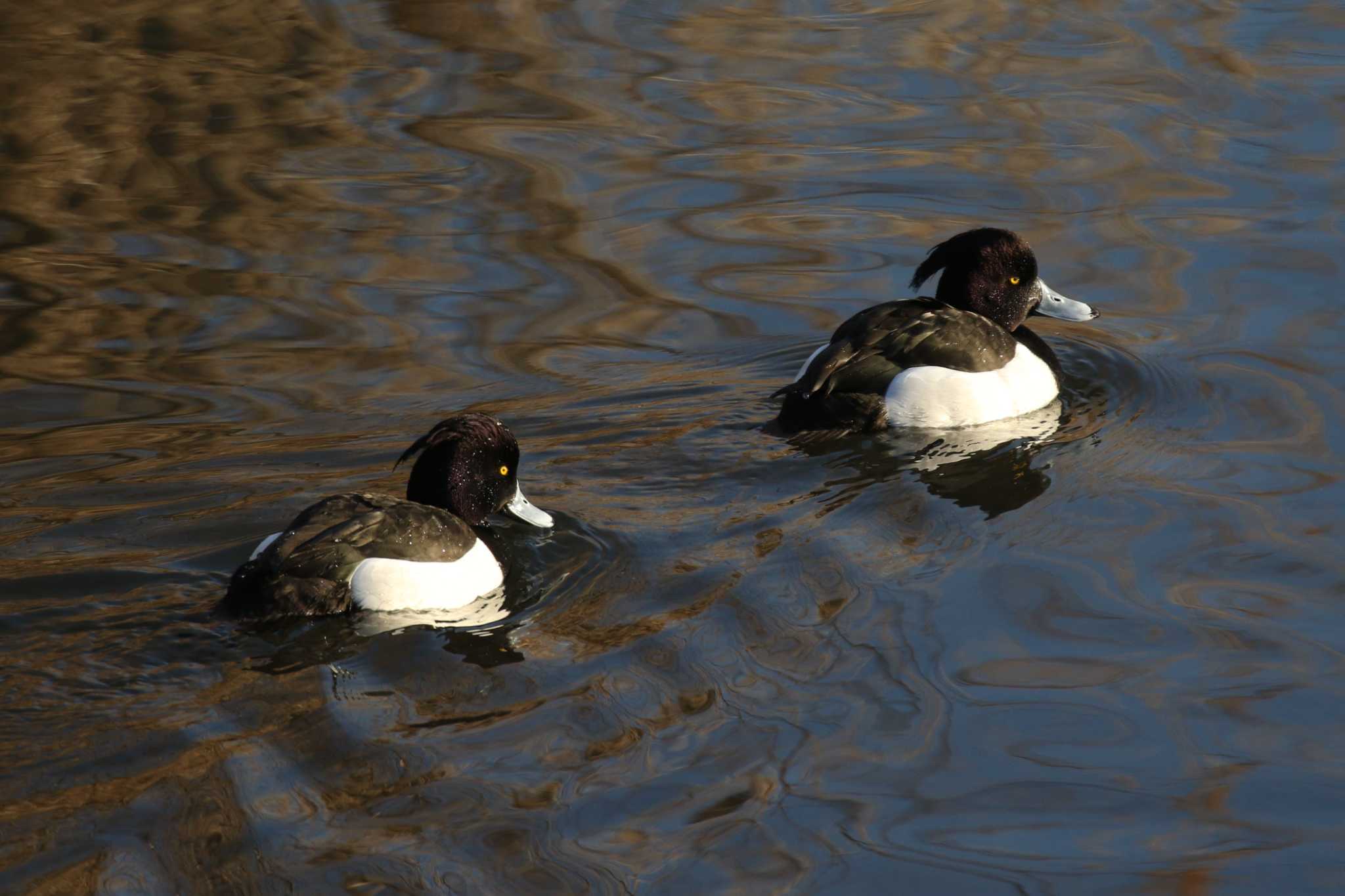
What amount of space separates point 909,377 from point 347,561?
3.06 m

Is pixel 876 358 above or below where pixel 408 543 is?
above

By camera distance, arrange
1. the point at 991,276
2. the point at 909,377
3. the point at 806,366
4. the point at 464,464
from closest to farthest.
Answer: the point at 464,464, the point at 909,377, the point at 806,366, the point at 991,276

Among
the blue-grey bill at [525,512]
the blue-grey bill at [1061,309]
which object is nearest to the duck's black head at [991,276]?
the blue-grey bill at [1061,309]

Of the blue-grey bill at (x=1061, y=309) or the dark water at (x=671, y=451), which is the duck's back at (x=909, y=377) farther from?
the blue-grey bill at (x=1061, y=309)

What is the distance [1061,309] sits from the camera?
915cm

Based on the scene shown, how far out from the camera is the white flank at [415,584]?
6496 mm

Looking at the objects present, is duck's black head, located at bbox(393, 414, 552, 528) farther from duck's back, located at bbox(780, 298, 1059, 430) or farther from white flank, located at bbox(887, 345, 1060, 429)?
white flank, located at bbox(887, 345, 1060, 429)

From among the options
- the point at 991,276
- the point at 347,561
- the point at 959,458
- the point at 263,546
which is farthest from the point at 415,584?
the point at 991,276

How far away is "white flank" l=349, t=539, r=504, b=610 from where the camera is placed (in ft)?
21.3

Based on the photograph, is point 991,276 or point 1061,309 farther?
point 1061,309

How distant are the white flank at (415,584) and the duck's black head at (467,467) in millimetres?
350

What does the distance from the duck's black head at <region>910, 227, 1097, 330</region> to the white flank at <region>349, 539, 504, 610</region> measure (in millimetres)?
3250

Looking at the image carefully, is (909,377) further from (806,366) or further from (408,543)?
(408,543)

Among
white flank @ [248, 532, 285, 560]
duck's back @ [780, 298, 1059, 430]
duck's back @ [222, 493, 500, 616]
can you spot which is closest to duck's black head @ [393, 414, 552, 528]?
duck's back @ [222, 493, 500, 616]
